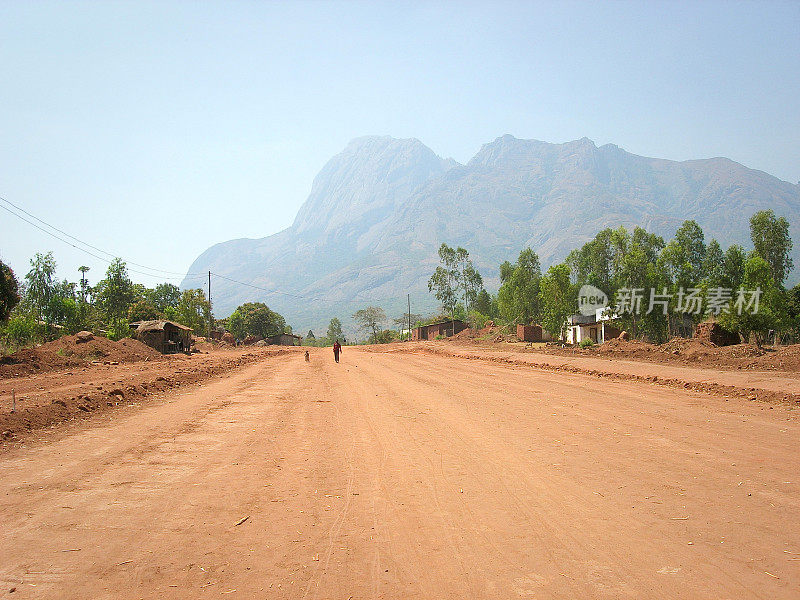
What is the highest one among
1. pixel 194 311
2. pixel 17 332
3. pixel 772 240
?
pixel 772 240

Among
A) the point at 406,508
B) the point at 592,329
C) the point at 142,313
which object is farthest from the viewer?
the point at 592,329

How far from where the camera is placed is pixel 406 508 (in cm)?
599

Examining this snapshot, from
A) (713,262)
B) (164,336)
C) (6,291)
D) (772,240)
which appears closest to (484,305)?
(713,262)

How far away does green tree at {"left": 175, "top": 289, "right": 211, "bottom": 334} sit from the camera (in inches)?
2431

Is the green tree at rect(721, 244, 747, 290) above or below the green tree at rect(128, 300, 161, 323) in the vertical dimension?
above

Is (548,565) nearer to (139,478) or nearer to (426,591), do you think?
(426,591)

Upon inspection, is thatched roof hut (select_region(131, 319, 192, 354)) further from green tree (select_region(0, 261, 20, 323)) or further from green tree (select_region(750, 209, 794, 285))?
green tree (select_region(750, 209, 794, 285))

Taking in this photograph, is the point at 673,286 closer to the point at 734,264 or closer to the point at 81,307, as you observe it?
the point at 734,264

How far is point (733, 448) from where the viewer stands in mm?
8492

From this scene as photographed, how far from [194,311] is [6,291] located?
38.1 m

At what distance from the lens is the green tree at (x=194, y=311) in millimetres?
61750

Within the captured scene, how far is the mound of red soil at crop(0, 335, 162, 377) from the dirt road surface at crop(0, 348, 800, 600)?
14717 mm

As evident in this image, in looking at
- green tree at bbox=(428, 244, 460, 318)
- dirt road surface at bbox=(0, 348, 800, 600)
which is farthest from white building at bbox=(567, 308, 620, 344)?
dirt road surface at bbox=(0, 348, 800, 600)

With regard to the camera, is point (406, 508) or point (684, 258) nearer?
point (406, 508)
